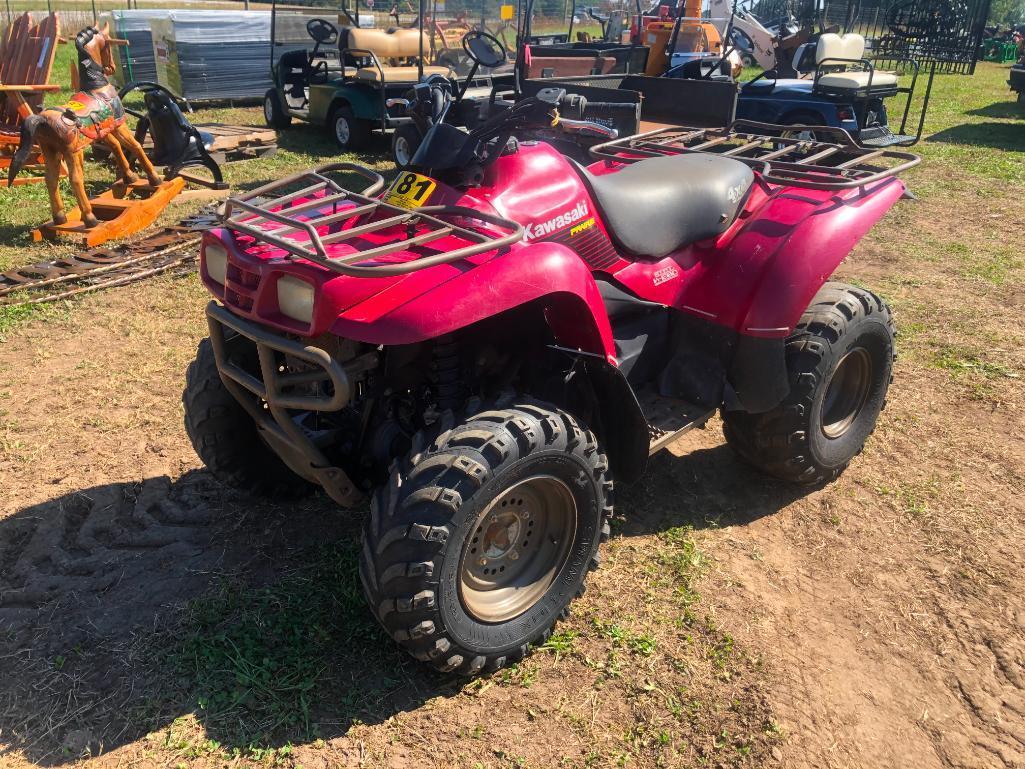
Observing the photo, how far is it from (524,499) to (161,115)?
26.2 feet

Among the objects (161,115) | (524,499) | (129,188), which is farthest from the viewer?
(161,115)

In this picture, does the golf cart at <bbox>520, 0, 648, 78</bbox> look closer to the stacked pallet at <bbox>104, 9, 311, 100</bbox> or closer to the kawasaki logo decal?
the stacked pallet at <bbox>104, 9, 311, 100</bbox>

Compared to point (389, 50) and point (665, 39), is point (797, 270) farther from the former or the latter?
point (389, 50)

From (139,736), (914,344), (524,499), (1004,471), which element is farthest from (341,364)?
(914,344)

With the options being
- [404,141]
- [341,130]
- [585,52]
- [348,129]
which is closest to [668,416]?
[404,141]

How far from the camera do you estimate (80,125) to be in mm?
7164

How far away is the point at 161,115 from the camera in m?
8.97

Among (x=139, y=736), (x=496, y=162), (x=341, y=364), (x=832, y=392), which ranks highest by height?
(x=496, y=162)

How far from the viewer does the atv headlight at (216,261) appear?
2.70 m

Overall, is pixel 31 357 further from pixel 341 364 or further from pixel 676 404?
pixel 676 404

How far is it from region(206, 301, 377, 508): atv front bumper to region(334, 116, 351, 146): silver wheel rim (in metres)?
8.88

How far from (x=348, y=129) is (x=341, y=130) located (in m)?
0.18

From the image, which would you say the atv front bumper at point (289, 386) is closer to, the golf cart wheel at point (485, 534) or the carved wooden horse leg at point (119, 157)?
the golf cart wheel at point (485, 534)

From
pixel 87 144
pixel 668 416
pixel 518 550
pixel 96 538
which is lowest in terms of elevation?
pixel 96 538
